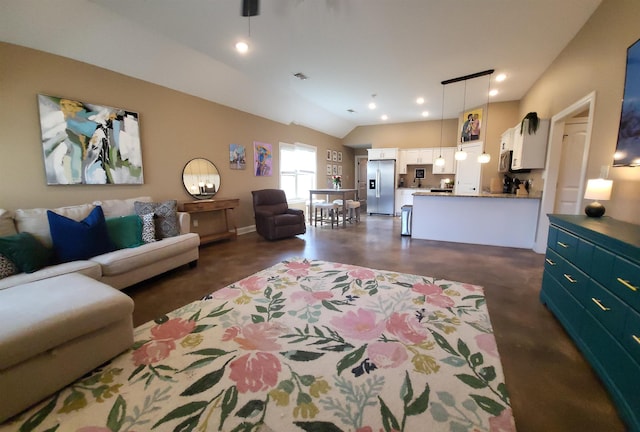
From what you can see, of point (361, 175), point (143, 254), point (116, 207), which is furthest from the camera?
Answer: point (361, 175)

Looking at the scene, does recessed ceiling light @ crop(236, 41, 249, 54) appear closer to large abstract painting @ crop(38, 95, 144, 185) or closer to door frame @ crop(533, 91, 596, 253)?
large abstract painting @ crop(38, 95, 144, 185)

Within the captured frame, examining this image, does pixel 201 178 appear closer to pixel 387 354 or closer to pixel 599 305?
pixel 387 354

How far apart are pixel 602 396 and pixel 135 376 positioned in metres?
2.70

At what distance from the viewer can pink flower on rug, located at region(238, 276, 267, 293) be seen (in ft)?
8.91

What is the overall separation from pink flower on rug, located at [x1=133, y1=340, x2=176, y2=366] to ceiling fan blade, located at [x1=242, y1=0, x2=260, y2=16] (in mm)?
2746

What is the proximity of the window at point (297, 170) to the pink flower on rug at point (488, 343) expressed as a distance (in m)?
5.49

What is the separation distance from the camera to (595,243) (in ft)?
5.47

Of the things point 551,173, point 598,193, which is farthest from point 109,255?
point 551,173

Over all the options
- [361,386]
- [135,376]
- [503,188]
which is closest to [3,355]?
[135,376]

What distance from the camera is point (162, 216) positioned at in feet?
10.7

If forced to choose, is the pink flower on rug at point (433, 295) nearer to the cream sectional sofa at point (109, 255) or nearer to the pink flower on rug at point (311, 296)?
the pink flower on rug at point (311, 296)

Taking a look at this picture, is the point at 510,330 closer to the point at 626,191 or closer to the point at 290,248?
the point at 626,191

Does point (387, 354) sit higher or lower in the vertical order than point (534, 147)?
lower

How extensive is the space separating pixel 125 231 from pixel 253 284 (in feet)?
5.32
